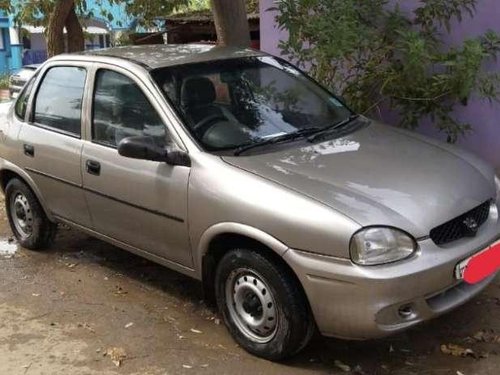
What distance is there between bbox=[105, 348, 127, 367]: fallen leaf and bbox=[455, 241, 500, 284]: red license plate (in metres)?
1.88

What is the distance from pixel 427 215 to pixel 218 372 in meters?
1.38

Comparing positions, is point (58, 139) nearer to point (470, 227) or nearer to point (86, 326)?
point (86, 326)

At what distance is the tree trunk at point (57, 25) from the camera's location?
32.0 feet

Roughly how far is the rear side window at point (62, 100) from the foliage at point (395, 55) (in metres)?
1.93

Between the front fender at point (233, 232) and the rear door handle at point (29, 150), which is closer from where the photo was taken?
the front fender at point (233, 232)

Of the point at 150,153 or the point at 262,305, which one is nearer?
the point at 262,305

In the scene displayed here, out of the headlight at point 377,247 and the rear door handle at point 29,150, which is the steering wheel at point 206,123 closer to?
the headlight at point 377,247

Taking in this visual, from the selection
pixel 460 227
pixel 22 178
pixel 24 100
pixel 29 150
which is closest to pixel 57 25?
pixel 24 100

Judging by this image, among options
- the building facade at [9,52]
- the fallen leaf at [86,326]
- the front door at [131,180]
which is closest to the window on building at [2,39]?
the building facade at [9,52]

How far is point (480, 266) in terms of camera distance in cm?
339

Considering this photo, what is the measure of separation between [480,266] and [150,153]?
190 centimetres

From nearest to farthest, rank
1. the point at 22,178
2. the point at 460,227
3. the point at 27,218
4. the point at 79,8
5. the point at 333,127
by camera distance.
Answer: the point at 460,227 < the point at 333,127 < the point at 22,178 < the point at 27,218 < the point at 79,8

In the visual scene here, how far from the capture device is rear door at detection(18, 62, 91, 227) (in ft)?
15.2

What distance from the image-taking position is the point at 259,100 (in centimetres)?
431
